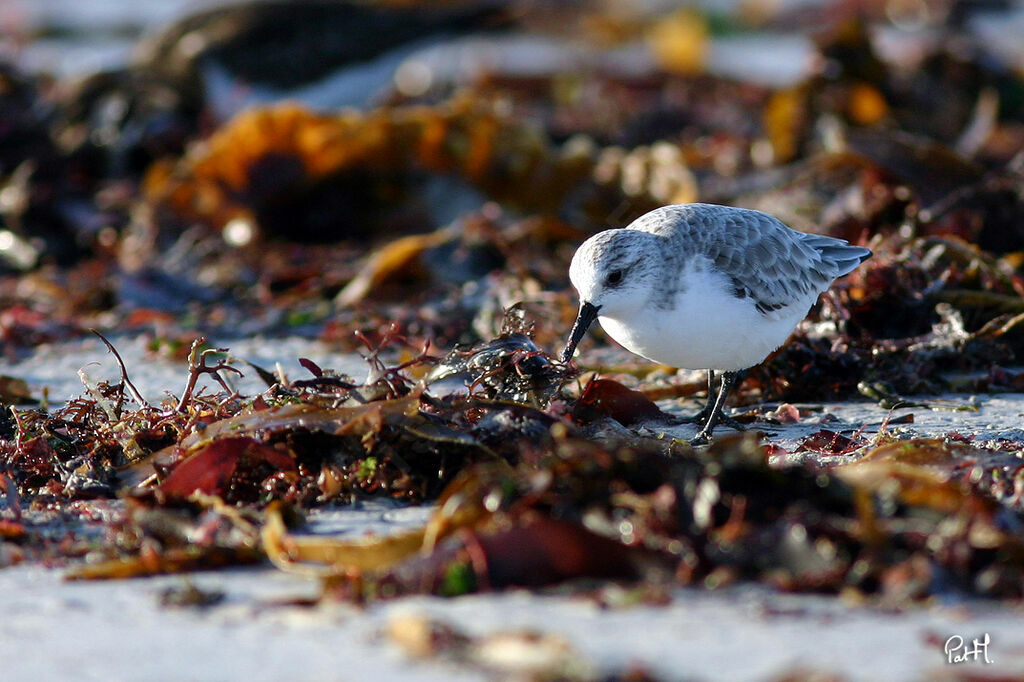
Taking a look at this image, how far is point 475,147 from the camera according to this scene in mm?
5484

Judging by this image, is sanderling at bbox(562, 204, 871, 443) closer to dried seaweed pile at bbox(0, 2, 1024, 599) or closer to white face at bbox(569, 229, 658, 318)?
white face at bbox(569, 229, 658, 318)

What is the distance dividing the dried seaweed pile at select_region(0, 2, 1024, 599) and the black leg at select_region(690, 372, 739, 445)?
167 mm

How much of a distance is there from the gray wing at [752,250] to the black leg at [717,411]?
27 cm

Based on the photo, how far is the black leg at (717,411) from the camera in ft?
10.2

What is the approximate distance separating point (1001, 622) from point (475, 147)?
407cm

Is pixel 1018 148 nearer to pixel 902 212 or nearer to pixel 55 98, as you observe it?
pixel 902 212

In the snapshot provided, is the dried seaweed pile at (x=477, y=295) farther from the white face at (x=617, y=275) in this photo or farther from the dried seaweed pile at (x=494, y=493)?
the white face at (x=617, y=275)

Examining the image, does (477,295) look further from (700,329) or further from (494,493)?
(494,493)

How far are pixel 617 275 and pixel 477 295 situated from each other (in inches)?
66.9

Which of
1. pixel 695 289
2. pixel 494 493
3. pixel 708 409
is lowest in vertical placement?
pixel 708 409

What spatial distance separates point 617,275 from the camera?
2.91 meters

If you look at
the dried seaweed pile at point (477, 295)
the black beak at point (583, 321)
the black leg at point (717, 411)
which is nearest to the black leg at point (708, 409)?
the black leg at point (717, 411)

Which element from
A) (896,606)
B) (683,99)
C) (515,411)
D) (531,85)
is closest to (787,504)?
(896,606)

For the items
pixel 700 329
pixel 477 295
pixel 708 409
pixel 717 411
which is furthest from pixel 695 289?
pixel 477 295
